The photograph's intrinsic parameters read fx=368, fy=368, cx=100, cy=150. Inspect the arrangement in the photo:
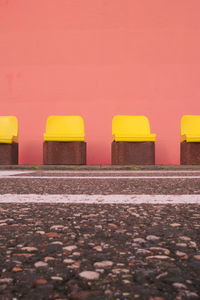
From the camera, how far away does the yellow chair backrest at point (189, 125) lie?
249 inches

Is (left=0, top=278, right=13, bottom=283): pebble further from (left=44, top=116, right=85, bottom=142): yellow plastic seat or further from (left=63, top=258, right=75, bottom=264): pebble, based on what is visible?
(left=44, top=116, right=85, bottom=142): yellow plastic seat

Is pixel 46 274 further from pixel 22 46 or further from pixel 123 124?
pixel 22 46

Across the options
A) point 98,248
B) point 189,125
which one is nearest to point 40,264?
point 98,248

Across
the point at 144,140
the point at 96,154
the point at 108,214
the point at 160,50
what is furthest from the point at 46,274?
the point at 160,50

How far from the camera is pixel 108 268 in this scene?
0.55 metres

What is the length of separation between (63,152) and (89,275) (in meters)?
5.37

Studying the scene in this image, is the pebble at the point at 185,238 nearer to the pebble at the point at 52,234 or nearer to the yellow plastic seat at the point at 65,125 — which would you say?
the pebble at the point at 52,234

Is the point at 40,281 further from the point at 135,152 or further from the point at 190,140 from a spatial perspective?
the point at 190,140

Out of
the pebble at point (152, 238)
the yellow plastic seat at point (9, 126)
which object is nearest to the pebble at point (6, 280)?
the pebble at point (152, 238)

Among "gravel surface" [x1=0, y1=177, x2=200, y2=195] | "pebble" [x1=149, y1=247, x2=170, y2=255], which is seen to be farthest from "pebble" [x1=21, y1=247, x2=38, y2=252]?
"gravel surface" [x1=0, y1=177, x2=200, y2=195]

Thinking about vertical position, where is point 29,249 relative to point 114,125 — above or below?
below

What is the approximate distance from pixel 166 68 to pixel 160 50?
355 mm

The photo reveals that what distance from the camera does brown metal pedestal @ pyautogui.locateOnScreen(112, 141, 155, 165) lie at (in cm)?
580

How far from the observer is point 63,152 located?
19.2ft
